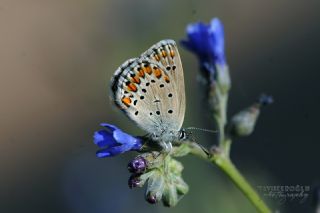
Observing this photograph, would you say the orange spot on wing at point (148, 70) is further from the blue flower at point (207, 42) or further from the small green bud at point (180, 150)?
the blue flower at point (207, 42)

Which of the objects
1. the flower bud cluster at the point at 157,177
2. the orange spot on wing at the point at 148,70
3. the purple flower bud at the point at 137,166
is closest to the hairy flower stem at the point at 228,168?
the flower bud cluster at the point at 157,177

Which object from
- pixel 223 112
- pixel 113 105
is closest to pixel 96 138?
pixel 113 105

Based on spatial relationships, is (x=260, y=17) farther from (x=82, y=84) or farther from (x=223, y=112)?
(x=223, y=112)

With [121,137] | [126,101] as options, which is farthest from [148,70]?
[121,137]

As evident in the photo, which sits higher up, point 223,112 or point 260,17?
point 260,17

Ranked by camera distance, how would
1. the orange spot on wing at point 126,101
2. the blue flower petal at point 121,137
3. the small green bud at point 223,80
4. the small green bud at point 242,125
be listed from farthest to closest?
the small green bud at point 223,80, the small green bud at point 242,125, the orange spot on wing at point 126,101, the blue flower petal at point 121,137

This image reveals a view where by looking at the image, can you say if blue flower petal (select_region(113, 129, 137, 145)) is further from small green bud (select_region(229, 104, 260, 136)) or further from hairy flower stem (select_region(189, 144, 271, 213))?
small green bud (select_region(229, 104, 260, 136))

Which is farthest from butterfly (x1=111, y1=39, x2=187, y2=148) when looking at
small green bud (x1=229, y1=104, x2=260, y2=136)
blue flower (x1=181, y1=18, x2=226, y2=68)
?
blue flower (x1=181, y1=18, x2=226, y2=68)
